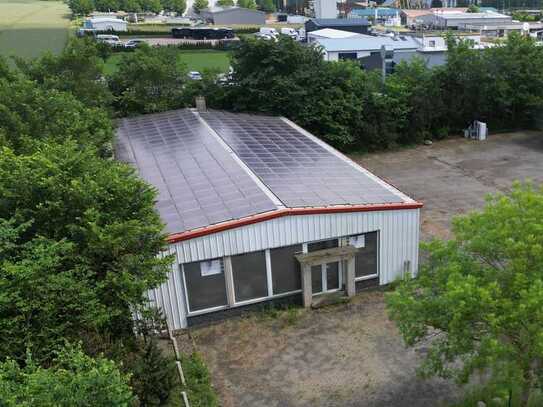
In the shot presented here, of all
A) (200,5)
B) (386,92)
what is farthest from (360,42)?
(200,5)

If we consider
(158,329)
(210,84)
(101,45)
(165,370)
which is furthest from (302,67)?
(165,370)

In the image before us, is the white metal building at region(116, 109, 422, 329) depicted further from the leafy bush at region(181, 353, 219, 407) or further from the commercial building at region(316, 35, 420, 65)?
the commercial building at region(316, 35, 420, 65)

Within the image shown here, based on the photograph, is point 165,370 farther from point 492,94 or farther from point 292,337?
point 492,94

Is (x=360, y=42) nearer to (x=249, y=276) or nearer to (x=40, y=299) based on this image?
(x=249, y=276)

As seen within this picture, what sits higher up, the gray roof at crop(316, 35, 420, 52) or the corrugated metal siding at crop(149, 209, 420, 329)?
the gray roof at crop(316, 35, 420, 52)

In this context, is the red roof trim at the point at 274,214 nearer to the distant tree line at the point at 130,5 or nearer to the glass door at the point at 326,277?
the glass door at the point at 326,277

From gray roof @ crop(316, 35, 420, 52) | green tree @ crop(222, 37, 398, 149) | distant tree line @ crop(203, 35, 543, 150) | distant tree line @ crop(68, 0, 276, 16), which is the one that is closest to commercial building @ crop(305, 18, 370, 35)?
gray roof @ crop(316, 35, 420, 52)
